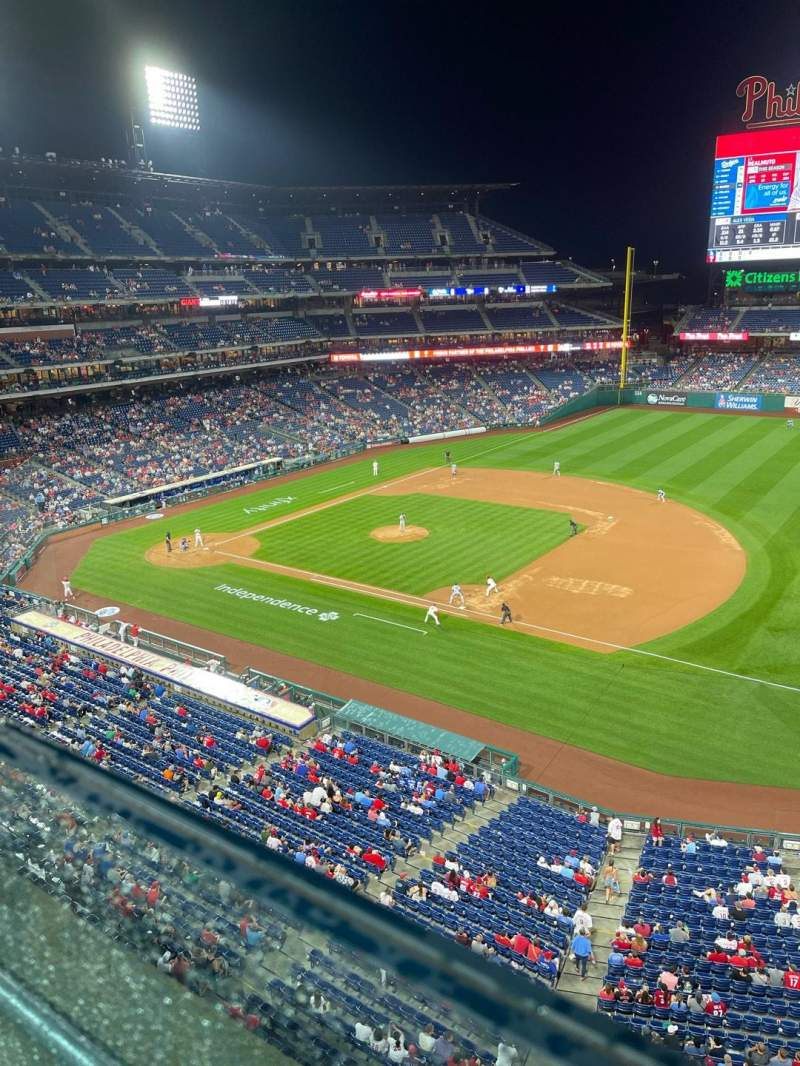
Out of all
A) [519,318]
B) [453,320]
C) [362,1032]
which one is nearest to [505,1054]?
[362,1032]

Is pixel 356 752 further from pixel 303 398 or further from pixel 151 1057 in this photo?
pixel 303 398

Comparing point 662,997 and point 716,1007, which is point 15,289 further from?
point 716,1007

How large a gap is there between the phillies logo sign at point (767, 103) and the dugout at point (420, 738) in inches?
2909

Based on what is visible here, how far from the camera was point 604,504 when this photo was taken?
4712cm

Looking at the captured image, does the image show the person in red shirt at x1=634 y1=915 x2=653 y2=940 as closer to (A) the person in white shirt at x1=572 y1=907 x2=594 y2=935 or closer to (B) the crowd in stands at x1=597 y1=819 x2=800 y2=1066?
(B) the crowd in stands at x1=597 y1=819 x2=800 y2=1066

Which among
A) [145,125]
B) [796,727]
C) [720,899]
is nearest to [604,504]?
[796,727]

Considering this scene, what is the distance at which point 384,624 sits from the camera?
104 feet

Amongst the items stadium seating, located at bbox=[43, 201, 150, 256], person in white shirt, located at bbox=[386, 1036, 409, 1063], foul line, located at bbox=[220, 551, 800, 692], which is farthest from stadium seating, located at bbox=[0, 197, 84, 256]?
person in white shirt, located at bbox=[386, 1036, 409, 1063]

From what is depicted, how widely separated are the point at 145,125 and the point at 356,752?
75.3 metres

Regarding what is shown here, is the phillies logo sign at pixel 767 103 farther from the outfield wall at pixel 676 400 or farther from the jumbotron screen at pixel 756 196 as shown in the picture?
the outfield wall at pixel 676 400

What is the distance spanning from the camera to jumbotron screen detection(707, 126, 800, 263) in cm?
7131

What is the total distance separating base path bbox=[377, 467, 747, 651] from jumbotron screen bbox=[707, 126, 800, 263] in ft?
136

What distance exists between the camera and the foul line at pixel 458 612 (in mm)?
26388

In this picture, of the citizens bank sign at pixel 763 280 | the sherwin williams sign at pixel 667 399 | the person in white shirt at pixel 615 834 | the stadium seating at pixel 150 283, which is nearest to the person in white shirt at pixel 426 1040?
the person in white shirt at pixel 615 834
